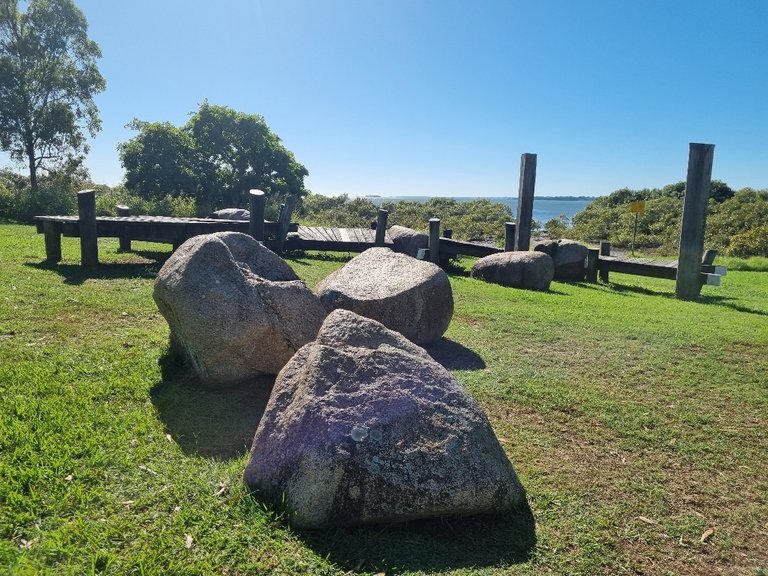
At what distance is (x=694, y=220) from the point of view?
468 inches

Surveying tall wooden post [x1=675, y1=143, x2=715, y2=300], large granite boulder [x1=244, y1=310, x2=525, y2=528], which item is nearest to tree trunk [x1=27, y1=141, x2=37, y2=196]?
tall wooden post [x1=675, y1=143, x2=715, y2=300]

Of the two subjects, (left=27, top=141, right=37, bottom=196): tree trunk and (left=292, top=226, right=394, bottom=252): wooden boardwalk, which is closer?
(left=292, top=226, right=394, bottom=252): wooden boardwalk

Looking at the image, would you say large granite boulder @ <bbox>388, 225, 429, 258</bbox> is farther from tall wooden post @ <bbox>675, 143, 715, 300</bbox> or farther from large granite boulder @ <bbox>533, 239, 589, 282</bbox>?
tall wooden post @ <bbox>675, 143, 715, 300</bbox>

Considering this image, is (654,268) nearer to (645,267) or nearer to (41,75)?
(645,267)

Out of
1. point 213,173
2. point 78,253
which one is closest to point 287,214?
point 78,253

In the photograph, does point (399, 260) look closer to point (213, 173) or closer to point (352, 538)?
point (352, 538)

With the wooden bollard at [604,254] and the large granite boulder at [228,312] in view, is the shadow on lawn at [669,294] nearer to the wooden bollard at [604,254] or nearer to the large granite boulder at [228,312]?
the wooden bollard at [604,254]

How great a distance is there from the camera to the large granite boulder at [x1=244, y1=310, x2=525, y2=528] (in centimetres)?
290

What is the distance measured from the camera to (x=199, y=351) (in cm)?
461

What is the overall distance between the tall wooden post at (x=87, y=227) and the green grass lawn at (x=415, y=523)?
2081 millimetres

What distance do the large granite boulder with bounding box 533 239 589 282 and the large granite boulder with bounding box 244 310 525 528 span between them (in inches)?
439

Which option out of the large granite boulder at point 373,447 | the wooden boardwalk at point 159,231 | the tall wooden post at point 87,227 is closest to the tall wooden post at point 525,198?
the wooden boardwalk at point 159,231

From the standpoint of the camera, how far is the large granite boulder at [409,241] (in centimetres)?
1543

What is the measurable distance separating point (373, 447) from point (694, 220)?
11360mm
